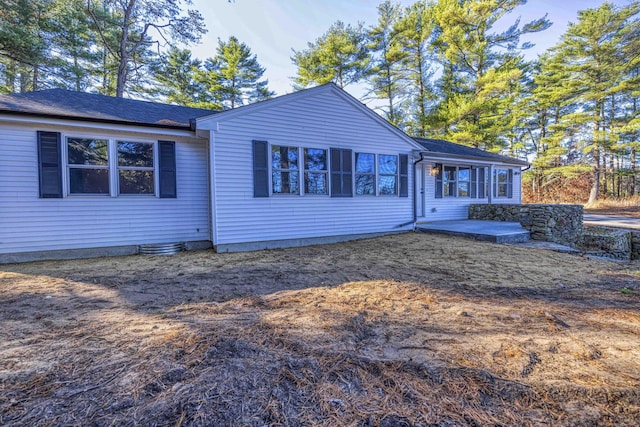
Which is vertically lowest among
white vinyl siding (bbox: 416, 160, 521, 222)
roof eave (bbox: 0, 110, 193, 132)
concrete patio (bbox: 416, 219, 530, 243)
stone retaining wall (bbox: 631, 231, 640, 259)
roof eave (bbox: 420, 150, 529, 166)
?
stone retaining wall (bbox: 631, 231, 640, 259)

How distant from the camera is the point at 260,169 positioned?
23.1 ft

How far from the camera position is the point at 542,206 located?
28.6 feet

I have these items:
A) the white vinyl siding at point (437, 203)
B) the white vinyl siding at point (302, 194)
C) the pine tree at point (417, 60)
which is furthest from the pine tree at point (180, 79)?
the white vinyl siding at point (437, 203)

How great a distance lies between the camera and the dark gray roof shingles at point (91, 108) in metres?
5.72

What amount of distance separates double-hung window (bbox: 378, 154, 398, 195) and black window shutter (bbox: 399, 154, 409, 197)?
0.22 meters

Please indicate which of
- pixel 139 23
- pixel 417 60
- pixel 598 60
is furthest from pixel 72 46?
pixel 598 60

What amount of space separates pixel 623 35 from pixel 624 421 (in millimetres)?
27143

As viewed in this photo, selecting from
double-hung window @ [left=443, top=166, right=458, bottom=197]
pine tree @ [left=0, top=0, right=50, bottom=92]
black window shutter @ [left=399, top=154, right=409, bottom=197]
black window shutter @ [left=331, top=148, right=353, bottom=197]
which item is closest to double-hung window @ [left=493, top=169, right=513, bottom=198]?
double-hung window @ [left=443, top=166, right=458, bottom=197]

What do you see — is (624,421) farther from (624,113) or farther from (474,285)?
(624,113)

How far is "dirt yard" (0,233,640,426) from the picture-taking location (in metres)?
1.46

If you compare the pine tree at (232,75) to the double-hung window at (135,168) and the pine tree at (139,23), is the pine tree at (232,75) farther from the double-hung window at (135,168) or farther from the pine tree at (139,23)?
the double-hung window at (135,168)

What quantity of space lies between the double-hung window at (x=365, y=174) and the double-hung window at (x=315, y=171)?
44.2 inches

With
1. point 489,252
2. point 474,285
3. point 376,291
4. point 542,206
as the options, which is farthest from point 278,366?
point 542,206

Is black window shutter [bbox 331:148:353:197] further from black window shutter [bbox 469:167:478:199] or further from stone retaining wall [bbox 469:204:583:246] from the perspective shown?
black window shutter [bbox 469:167:478:199]
